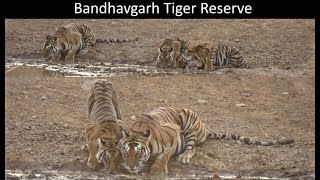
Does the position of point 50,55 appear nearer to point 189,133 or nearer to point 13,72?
point 13,72

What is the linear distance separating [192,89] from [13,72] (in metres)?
3.05

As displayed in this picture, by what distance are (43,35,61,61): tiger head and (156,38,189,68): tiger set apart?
75.7 inches

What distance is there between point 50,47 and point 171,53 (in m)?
2.27

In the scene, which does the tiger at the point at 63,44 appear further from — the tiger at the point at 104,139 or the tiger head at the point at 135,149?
the tiger head at the point at 135,149

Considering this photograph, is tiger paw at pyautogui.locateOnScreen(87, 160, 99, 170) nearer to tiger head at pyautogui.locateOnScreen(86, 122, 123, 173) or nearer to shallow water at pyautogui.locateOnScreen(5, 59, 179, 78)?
tiger head at pyautogui.locateOnScreen(86, 122, 123, 173)

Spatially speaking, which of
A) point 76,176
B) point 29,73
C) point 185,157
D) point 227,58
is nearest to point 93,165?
point 76,176

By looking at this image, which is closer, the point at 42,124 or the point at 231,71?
the point at 42,124

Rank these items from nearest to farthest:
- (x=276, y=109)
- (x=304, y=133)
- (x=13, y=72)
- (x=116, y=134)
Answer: (x=116, y=134) < (x=304, y=133) < (x=276, y=109) < (x=13, y=72)

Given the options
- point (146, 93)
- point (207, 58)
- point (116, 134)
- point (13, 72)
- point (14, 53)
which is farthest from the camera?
point (14, 53)

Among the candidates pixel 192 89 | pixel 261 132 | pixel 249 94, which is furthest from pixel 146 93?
pixel 261 132

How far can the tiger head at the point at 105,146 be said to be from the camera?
5.89m

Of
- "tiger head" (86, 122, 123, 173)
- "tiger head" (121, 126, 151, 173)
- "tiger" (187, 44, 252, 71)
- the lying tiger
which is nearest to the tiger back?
"tiger" (187, 44, 252, 71)

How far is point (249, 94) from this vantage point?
30.8 feet

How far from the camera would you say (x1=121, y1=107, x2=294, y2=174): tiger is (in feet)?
19.1
